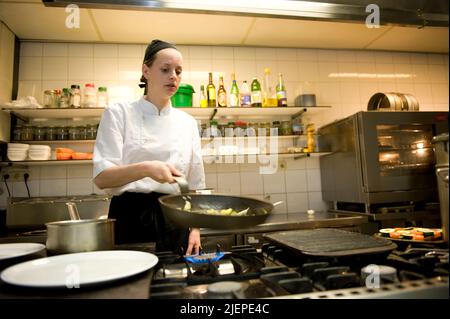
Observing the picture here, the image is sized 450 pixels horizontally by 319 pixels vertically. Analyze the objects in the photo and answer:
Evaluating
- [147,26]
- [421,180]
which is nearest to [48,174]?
[147,26]

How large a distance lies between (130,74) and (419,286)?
8.62 ft

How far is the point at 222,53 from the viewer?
2.82 m

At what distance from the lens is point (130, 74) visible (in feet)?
8.77

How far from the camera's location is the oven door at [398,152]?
2.21 meters

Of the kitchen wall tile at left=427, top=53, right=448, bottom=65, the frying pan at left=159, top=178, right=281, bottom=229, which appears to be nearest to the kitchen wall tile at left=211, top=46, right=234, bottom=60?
the kitchen wall tile at left=427, top=53, right=448, bottom=65

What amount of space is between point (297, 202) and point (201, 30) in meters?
1.72

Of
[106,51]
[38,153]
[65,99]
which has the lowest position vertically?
[38,153]

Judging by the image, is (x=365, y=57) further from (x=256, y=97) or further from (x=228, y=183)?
(x=228, y=183)

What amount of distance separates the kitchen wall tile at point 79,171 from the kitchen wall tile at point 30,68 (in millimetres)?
813

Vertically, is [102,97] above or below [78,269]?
above

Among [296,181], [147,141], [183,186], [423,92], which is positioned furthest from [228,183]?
[423,92]

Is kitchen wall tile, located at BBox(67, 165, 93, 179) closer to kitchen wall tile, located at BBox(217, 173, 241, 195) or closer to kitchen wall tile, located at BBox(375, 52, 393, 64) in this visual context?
kitchen wall tile, located at BBox(217, 173, 241, 195)

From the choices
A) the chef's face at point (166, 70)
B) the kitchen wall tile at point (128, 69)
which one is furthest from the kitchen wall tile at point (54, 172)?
the chef's face at point (166, 70)

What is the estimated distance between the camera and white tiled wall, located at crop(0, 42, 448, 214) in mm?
2562
